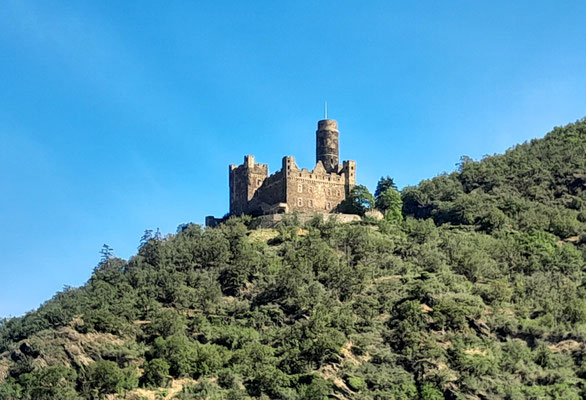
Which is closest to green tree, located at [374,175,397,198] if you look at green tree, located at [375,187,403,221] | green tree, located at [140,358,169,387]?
green tree, located at [375,187,403,221]

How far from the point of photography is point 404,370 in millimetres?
68625

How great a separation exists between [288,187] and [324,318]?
24973mm

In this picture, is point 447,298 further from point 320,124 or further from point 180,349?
point 320,124

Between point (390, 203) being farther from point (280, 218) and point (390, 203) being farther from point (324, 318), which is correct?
point (324, 318)

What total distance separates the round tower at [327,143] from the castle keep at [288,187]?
116 centimetres

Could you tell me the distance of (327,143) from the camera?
106m

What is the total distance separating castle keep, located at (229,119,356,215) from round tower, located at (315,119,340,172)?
116 centimetres

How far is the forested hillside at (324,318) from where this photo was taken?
6675cm

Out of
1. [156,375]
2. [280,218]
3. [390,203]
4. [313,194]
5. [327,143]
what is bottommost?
[156,375]

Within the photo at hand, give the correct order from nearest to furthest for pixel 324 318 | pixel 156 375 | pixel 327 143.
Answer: pixel 156 375 < pixel 324 318 < pixel 327 143

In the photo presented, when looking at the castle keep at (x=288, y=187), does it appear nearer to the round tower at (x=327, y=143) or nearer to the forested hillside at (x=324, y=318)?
the round tower at (x=327, y=143)

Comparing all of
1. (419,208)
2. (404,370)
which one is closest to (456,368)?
(404,370)

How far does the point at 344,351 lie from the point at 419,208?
1700 inches

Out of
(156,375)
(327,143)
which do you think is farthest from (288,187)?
(156,375)
